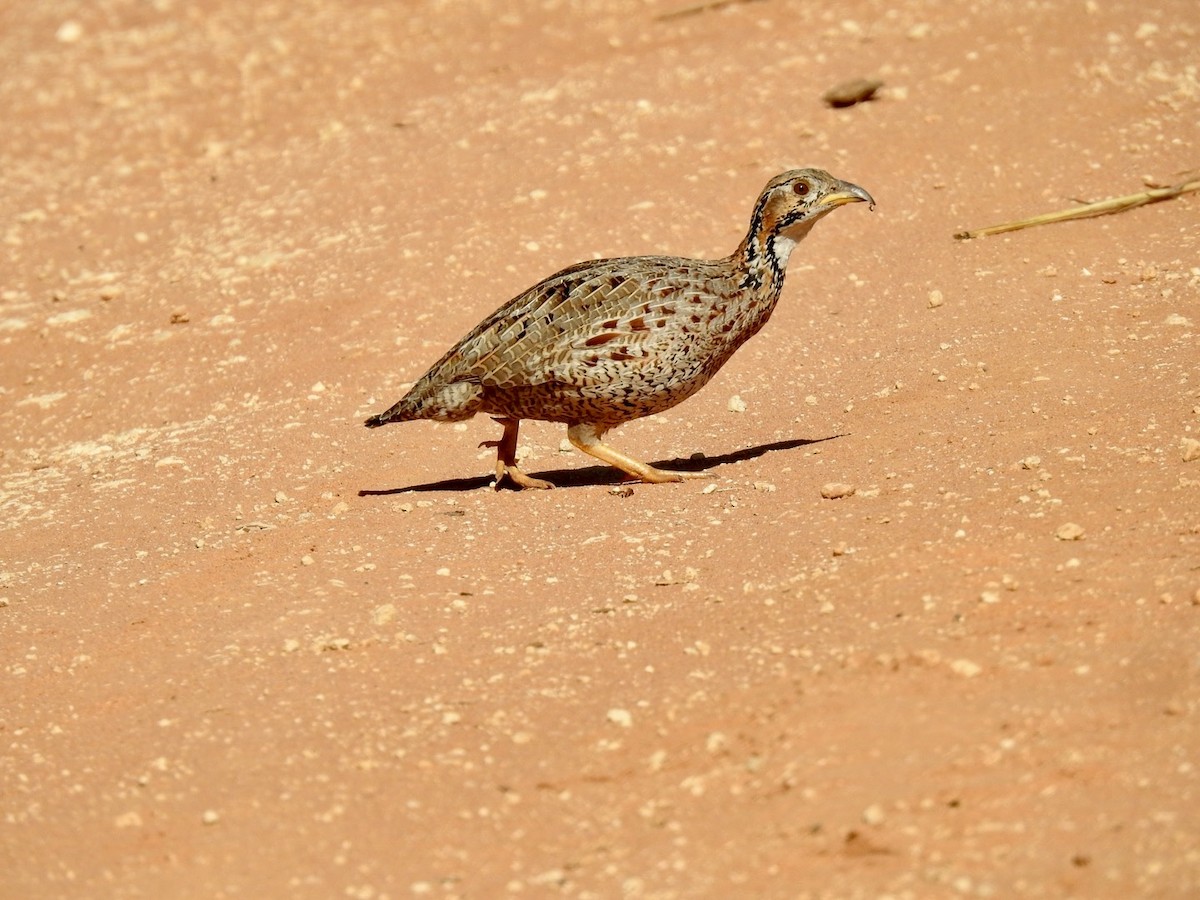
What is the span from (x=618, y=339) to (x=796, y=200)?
3.87 ft

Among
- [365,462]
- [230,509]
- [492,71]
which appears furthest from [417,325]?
[492,71]

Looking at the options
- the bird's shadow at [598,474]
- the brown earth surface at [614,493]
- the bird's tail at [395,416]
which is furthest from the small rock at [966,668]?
the bird's tail at [395,416]

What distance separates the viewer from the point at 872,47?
1340 cm

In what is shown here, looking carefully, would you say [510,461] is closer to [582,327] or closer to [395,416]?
[395,416]

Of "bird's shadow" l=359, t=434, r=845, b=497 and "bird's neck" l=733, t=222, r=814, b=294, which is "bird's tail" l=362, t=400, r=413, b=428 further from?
"bird's neck" l=733, t=222, r=814, b=294

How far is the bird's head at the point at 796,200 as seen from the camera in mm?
8102

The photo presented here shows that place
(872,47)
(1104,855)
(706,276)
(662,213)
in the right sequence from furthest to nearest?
(872,47), (662,213), (706,276), (1104,855)

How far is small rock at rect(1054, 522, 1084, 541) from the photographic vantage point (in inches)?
255

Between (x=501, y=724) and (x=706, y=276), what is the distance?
305 cm

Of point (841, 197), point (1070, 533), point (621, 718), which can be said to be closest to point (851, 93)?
point (841, 197)

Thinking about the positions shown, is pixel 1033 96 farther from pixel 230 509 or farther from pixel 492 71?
pixel 230 509

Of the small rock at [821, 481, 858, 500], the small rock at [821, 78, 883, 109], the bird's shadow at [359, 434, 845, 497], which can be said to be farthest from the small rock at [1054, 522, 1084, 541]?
the small rock at [821, 78, 883, 109]

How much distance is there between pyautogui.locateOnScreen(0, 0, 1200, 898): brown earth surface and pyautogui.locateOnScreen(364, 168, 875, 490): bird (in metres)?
0.48

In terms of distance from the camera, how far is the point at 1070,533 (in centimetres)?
647
